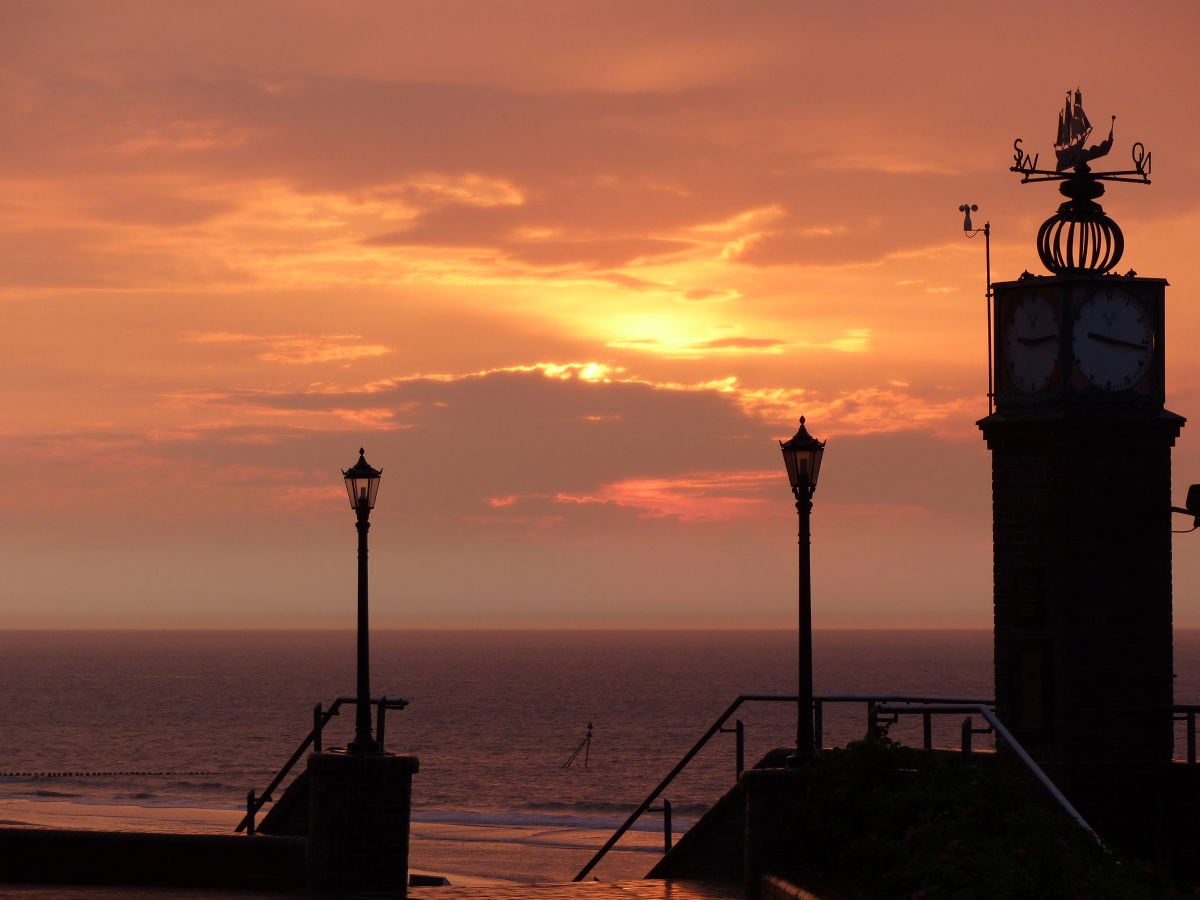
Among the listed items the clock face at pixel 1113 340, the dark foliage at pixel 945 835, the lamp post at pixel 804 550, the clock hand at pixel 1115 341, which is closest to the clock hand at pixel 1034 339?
the clock face at pixel 1113 340

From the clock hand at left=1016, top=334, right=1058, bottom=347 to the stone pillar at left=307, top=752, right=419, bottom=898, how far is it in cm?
831

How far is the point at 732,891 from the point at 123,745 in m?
99.1

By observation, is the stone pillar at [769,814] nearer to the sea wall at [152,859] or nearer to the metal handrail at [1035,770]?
the metal handrail at [1035,770]

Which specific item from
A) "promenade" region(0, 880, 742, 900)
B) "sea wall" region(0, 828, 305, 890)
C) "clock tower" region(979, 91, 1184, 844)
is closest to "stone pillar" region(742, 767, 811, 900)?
"promenade" region(0, 880, 742, 900)

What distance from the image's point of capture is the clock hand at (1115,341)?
61.9 ft

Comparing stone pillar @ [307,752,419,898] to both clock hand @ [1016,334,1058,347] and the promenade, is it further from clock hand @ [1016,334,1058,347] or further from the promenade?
clock hand @ [1016,334,1058,347]

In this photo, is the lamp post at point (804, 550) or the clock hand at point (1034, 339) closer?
the lamp post at point (804, 550)

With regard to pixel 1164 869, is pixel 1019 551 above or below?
above

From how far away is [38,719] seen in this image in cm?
13562

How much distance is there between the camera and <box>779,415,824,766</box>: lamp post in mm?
16781

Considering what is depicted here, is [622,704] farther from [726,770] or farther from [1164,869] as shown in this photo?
[1164,869]

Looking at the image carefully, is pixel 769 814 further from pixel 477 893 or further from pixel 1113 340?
pixel 1113 340

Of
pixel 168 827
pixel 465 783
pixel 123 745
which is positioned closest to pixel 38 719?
pixel 123 745

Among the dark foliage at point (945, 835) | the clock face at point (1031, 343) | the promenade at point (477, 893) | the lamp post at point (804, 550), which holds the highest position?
the clock face at point (1031, 343)
